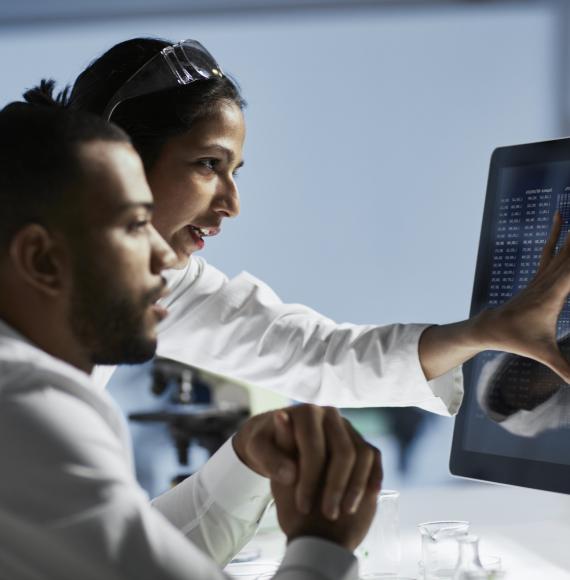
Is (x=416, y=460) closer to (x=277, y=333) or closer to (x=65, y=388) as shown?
Answer: (x=277, y=333)

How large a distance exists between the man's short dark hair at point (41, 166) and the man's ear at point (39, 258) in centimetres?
1

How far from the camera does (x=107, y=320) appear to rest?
34.1 inches

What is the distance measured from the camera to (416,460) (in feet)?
14.6

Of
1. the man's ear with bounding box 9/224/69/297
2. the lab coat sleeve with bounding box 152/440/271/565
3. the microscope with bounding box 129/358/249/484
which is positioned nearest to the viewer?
the man's ear with bounding box 9/224/69/297

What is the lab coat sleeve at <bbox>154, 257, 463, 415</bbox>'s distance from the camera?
1455mm

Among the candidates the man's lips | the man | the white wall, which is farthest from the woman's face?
the white wall

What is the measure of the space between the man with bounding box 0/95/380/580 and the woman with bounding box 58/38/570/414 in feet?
1.65

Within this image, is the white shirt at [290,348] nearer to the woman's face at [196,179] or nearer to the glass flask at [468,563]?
the woman's face at [196,179]

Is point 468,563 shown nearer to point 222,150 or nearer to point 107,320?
point 107,320

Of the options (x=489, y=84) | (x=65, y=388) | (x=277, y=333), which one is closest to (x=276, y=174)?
(x=489, y=84)

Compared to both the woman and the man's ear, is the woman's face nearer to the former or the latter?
the woman

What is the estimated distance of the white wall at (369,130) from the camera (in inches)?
170

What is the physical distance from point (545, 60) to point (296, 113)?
1.22 m

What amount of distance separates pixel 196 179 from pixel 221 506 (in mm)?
551
